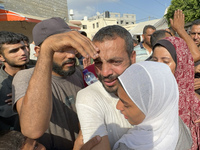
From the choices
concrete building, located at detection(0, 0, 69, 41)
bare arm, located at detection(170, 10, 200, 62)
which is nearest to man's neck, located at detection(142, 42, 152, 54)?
bare arm, located at detection(170, 10, 200, 62)

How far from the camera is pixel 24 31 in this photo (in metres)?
8.51

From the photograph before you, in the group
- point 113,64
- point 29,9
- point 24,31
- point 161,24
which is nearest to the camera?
point 113,64

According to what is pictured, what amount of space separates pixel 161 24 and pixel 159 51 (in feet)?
67.4

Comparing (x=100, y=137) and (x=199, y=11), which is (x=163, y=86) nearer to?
(x=100, y=137)

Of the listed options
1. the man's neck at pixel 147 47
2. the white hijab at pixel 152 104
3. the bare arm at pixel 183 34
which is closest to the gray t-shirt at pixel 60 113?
the white hijab at pixel 152 104

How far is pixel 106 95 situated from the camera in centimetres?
155

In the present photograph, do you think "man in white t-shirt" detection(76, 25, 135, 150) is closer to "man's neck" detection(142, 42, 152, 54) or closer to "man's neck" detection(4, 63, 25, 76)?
"man's neck" detection(4, 63, 25, 76)

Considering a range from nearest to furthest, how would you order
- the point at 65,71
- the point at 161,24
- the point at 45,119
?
1. the point at 45,119
2. the point at 65,71
3. the point at 161,24

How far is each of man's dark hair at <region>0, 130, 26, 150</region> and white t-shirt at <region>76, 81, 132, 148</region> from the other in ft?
1.62

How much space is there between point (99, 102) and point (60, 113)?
1.54 feet

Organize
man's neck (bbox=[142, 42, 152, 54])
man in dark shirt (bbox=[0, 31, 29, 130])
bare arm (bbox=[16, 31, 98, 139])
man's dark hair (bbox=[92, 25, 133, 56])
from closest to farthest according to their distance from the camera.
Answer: bare arm (bbox=[16, 31, 98, 139]) < man's dark hair (bbox=[92, 25, 133, 56]) < man in dark shirt (bbox=[0, 31, 29, 130]) < man's neck (bbox=[142, 42, 152, 54])

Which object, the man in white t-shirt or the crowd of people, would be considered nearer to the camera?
the crowd of people

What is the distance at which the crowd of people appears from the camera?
113 centimetres

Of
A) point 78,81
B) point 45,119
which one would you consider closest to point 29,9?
point 78,81
